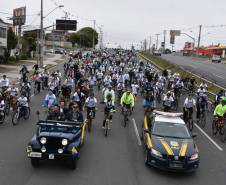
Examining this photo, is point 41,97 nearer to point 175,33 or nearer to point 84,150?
point 84,150

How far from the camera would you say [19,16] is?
7644 centimetres

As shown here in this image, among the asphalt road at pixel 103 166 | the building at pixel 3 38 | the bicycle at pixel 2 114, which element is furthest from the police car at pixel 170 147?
the building at pixel 3 38

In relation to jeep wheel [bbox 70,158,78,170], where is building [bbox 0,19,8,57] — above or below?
above

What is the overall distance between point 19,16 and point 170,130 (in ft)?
225

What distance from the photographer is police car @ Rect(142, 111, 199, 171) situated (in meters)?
11.2

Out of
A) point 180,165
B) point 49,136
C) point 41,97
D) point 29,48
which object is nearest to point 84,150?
point 49,136

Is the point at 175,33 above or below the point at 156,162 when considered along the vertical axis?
above

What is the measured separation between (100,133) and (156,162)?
5.23 meters

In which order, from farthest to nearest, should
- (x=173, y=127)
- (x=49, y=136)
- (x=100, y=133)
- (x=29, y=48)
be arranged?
1. (x=29, y=48)
2. (x=100, y=133)
3. (x=173, y=127)
4. (x=49, y=136)

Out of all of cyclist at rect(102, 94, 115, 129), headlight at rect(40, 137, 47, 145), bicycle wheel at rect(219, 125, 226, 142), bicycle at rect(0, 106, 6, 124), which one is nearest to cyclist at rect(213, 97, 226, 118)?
bicycle wheel at rect(219, 125, 226, 142)

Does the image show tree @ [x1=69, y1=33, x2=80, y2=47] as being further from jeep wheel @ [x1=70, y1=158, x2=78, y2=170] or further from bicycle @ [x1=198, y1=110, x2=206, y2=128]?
jeep wheel @ [x1=70, y1=158, x2=78, y2=170]

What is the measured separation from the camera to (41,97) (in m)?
25.5

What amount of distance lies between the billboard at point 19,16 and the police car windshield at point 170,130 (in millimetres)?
65849

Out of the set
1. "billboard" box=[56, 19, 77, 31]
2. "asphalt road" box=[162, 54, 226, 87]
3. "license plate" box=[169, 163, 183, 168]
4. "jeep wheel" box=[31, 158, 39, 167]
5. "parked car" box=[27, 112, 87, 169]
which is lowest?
"jeep wheel" box=[31, 158, 39, 167]
